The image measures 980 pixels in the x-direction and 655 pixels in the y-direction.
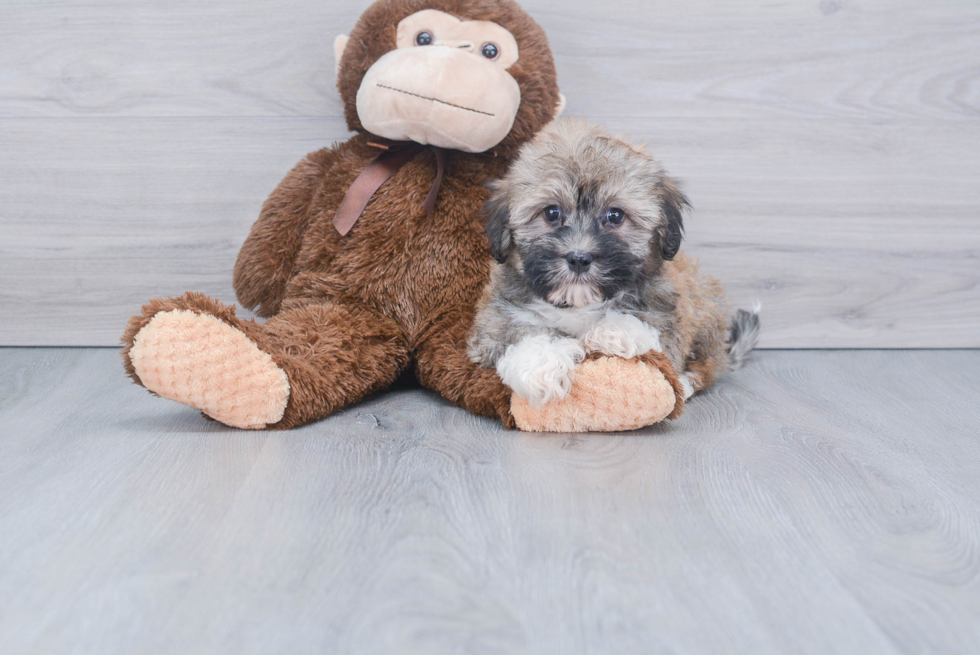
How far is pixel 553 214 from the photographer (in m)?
1.80

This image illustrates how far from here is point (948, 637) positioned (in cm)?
105

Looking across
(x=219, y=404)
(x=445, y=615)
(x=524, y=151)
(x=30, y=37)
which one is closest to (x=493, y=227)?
(x=524, y=151)

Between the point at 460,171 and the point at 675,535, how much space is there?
4.09 ft

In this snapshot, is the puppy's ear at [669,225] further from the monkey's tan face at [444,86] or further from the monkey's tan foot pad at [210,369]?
the monkey's tan foot pad at [210,369]

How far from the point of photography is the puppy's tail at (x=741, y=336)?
8.15 ft

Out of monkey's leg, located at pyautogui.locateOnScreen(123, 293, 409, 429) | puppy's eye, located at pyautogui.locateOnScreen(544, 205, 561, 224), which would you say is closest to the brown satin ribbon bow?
monkey's leg, located at pyautogui.locateOnScreen(123, 293, 409, 429)

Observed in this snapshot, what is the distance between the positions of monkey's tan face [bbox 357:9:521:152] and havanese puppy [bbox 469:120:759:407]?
20cm

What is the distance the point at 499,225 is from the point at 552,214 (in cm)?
13

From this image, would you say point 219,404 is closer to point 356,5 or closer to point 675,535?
point 675,535

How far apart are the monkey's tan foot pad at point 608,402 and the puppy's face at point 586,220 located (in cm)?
17

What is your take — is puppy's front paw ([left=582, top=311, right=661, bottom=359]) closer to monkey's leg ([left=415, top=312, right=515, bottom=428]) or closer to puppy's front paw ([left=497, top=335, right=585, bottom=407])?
puppy's front paw ([left=497, top=335, right=585, bottom=407])

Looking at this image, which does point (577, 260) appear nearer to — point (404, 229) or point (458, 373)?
point (458, 373)

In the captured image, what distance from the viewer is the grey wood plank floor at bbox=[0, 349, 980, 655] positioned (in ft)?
3.47

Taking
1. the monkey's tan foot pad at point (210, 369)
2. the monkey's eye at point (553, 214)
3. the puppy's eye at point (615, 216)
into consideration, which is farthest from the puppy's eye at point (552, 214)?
the monkey's tan foot pad at point (210, 369)
